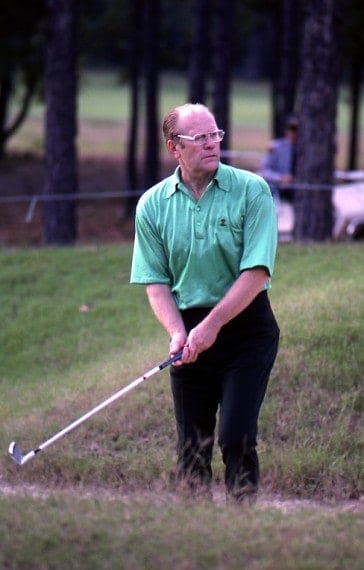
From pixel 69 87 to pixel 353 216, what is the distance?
4.46m

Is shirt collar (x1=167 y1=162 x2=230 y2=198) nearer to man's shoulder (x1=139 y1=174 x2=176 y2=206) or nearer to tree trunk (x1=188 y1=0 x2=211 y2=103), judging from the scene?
man's shoulder (x1=139 y1=174 x2=176 y2=206)

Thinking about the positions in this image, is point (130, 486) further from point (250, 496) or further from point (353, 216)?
point (353, 216)

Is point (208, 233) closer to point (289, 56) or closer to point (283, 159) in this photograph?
point (283, 159)

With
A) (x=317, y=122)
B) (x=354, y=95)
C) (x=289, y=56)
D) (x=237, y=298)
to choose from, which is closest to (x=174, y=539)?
(x=237, y=298)

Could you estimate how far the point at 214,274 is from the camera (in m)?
5.77

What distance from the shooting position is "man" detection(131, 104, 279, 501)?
568 cm

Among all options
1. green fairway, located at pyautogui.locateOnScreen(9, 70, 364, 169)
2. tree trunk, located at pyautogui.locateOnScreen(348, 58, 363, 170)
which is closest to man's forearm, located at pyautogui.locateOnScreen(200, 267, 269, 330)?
tree trunk, located at pyautogui.locateOnScreen(348, 58, 363, 170)

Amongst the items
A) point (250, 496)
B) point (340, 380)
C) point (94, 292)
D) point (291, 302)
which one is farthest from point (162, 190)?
point (94, 292)

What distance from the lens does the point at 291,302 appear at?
1013cm

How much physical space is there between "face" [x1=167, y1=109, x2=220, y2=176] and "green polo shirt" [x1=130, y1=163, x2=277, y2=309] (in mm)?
70

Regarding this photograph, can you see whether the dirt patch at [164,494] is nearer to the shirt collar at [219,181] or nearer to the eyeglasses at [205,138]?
the shirt collar at [219,181]

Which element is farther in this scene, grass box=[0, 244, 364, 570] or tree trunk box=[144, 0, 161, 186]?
tree trunk box=[144, 0, 161, 186]

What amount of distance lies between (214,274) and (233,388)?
530 millimetres

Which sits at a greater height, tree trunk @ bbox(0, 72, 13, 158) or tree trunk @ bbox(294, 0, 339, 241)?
tree trunk @ bbox(294, 0, 339, 241)
